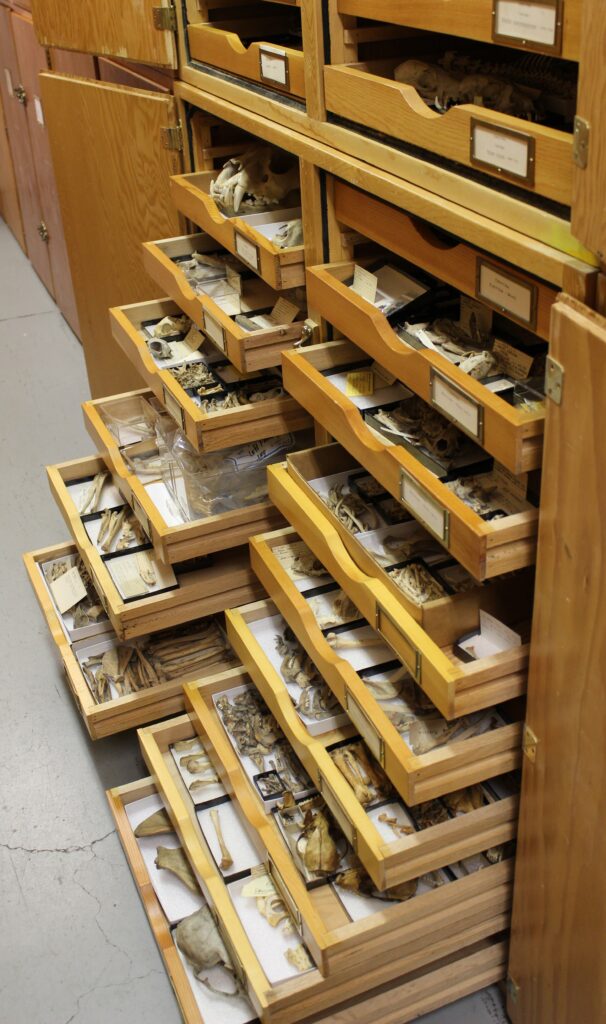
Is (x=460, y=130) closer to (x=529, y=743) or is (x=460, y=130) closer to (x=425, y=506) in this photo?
(x=425, y=506)

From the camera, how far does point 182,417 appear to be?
197cm

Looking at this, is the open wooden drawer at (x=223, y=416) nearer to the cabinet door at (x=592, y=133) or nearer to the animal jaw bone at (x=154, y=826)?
the animal jaw bone at (x=154, y=826)

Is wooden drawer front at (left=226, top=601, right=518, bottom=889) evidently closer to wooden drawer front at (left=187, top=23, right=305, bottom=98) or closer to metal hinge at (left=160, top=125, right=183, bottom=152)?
wooden drawer front at (left=187, top=23, right=305, bottom=98)

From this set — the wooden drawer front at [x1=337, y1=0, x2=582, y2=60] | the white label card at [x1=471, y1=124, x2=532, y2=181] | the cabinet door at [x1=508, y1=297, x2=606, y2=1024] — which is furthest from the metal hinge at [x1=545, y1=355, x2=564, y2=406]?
the wooden drawer front at [x1=337, y1=0, x2=582, y2=60]

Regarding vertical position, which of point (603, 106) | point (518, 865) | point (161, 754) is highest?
point (603, 106)

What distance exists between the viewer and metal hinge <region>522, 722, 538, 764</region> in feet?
4.80

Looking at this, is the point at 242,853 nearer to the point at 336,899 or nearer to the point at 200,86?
the point at 336,899

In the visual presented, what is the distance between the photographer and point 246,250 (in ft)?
6.21

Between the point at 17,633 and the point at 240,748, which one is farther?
the point at 17,633

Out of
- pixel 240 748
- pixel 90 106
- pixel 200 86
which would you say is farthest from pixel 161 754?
pixel 90 106

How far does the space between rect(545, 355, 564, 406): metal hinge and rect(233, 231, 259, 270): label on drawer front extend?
828 mm

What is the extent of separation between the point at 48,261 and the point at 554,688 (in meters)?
4.10

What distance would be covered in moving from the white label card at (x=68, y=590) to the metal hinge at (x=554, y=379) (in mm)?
1502

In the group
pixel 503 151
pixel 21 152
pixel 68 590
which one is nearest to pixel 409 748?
pixel 503 151
